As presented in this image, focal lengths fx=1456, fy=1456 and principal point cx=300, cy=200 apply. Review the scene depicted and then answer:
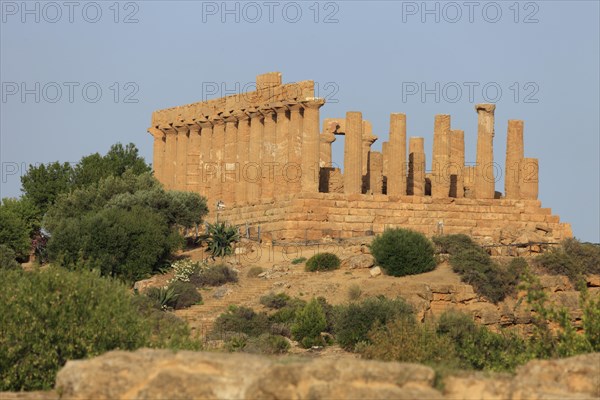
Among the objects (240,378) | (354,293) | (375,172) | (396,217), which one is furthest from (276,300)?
(240,378)

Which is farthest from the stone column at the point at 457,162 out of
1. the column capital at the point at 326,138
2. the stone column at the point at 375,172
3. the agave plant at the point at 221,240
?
the agave plant at the point at 221,240

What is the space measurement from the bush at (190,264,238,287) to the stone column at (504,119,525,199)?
1605 centimetres

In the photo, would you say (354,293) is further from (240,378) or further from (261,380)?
(261,380)

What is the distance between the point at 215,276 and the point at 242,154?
13423 mm

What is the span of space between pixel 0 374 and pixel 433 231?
32.4 metres

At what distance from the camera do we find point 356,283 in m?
49.8

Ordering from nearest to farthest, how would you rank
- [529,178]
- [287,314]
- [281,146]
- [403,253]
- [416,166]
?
1. [287,314]
2. [403,253]
3. [281,146]
4. [529,178]
5. [416,166]

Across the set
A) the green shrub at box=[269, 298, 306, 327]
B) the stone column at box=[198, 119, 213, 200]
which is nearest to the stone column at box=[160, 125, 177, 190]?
the stone column at box=[198, 119, 213, 200]

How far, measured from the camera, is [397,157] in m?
62.3

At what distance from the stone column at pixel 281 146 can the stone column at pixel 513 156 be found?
1004 cm

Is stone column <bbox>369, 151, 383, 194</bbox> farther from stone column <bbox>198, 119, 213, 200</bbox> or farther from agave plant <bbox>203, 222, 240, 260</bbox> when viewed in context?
agave plant <bbox>203, 222, 240, 260</bbox>

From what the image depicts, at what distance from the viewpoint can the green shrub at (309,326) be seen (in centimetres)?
4400

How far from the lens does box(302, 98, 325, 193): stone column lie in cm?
6003

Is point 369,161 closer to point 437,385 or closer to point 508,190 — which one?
point 508,190
